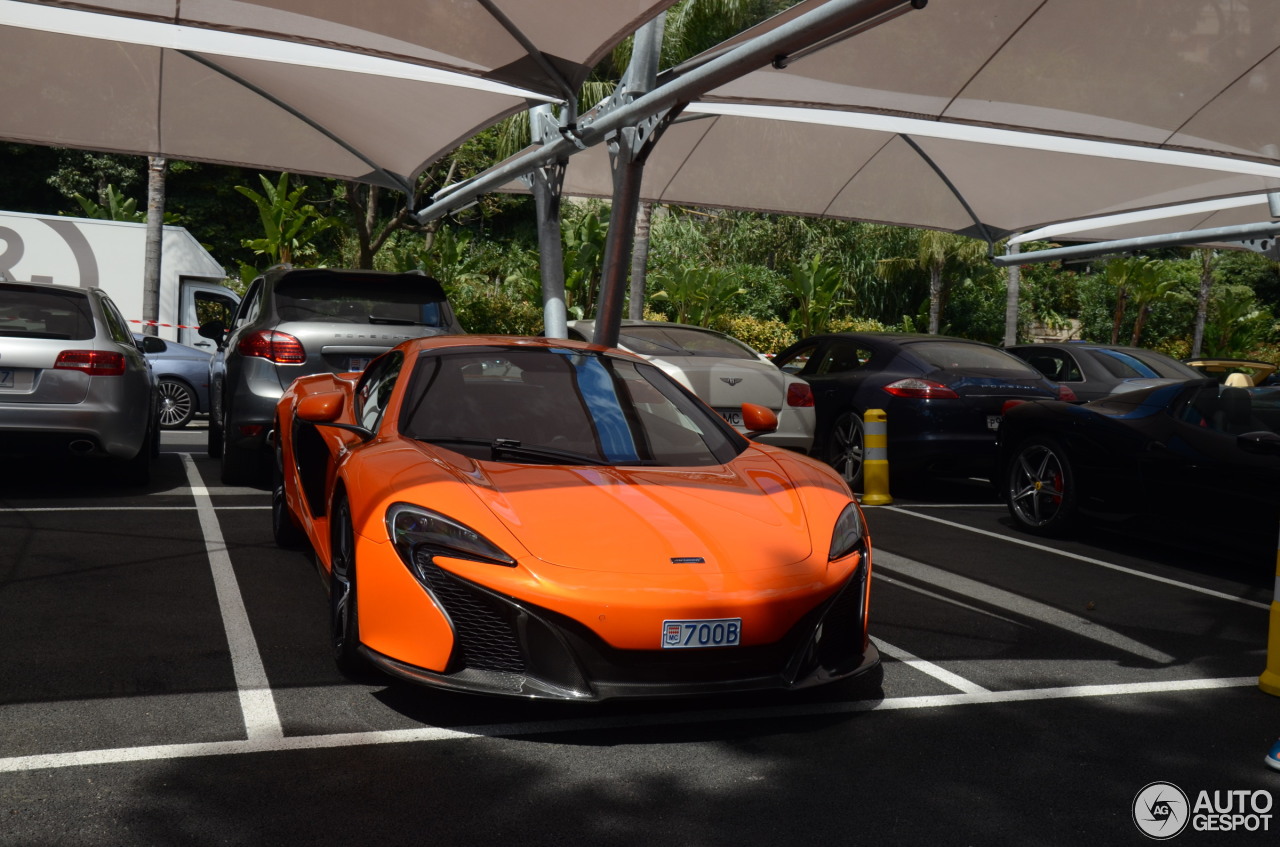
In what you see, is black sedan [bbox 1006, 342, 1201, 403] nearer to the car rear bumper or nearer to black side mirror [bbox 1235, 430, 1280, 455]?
black side mirror [bbox 1235, 430, 1280, 455]

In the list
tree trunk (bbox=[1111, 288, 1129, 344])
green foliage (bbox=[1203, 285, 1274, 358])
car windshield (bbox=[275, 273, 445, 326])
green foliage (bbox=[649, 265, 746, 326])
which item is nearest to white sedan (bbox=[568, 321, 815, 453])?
car windshield (bbox=[275, 273, 445, 326])

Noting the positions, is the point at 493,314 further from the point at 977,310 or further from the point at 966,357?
the point at 977,310

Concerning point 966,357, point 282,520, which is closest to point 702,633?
point 282,520

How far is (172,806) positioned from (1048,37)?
29.3 ft

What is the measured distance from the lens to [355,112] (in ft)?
45.1

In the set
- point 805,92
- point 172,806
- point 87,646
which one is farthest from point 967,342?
point 172,806

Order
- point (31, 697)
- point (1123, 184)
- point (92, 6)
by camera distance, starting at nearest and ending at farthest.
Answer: point (31, 697), point (92, 6), point (1123, 184)

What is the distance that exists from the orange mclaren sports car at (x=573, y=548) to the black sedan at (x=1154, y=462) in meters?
3.21

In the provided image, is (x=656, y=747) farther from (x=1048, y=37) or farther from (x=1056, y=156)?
(x=1056, y=156)

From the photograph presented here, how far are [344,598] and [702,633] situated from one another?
1404mm

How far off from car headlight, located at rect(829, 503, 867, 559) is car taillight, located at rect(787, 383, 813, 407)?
542 cm

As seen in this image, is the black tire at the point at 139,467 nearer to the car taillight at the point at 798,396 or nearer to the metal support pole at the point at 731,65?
the metal support pole at the point at 731,65

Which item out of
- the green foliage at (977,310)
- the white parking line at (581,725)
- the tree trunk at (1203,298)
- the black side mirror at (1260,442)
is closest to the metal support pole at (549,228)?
the black side mirror at (1260,442)

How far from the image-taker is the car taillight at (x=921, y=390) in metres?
9.99
